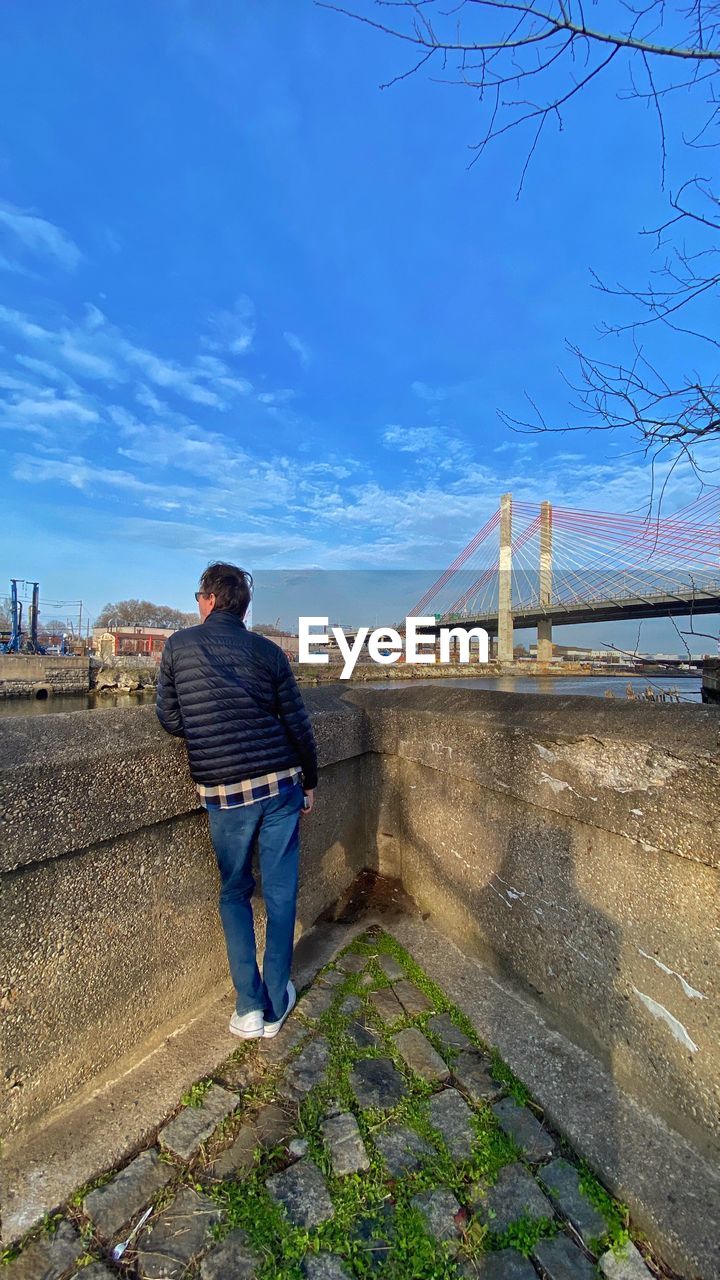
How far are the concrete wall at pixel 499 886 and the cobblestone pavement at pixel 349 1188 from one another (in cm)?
31

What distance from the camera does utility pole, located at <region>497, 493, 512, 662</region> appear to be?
44.1 m

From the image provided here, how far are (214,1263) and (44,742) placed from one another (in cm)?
124

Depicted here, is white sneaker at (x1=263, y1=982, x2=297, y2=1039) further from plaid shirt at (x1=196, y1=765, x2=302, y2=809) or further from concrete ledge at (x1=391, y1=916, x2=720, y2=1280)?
plaid shirt at (x1=196, y1=765, x2=302, y2=809)

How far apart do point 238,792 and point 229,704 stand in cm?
29

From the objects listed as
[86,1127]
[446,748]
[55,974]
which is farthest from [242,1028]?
[446,748]

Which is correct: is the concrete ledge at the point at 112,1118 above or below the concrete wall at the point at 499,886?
below

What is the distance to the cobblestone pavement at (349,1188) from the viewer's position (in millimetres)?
1141

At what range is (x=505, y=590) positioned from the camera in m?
44.8

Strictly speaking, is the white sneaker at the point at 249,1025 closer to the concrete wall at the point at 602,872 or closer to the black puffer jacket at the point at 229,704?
the black puffer jacket at the point at 229,704

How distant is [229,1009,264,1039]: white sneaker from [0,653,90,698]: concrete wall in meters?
45.1

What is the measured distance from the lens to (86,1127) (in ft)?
4.77
